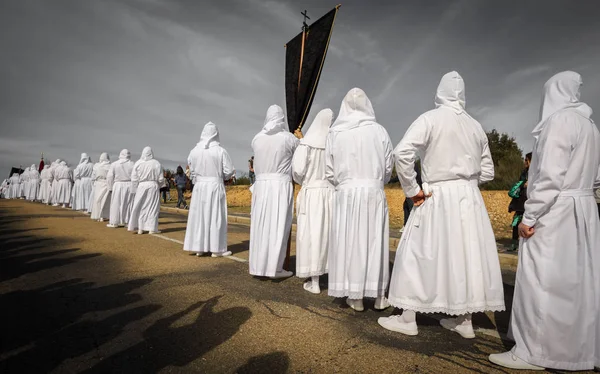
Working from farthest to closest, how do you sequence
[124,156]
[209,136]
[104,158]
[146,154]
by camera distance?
[104,158] < [124,156] < [146,154] < [209,136]

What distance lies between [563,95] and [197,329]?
3.69 metres

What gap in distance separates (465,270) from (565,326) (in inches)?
30.4

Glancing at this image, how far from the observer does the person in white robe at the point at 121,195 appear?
11.7 meters

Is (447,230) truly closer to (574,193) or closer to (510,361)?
(574,193)

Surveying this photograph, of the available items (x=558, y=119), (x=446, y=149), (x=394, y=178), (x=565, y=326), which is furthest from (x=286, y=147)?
(x=394, y=178)

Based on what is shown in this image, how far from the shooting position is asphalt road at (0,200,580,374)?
264cm

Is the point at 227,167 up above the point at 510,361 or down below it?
above

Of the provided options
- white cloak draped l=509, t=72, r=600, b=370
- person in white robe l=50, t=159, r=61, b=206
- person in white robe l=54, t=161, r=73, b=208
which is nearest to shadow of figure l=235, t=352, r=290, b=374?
white cloak draped l=509, t=72, r=600, b=370

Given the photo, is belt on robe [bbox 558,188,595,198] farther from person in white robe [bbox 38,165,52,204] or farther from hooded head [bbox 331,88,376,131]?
person in white robe [bbox 38,165,52,204]

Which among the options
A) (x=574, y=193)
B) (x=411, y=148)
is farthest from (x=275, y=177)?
(x=574, y=193)

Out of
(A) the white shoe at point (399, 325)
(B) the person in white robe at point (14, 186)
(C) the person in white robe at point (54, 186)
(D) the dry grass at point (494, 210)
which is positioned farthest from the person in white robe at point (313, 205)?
(B) the person in white robe at point (14, 186)

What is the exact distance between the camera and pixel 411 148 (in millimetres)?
3350

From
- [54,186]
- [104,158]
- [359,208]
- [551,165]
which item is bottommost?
[359,208]

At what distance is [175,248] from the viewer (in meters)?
7.89
